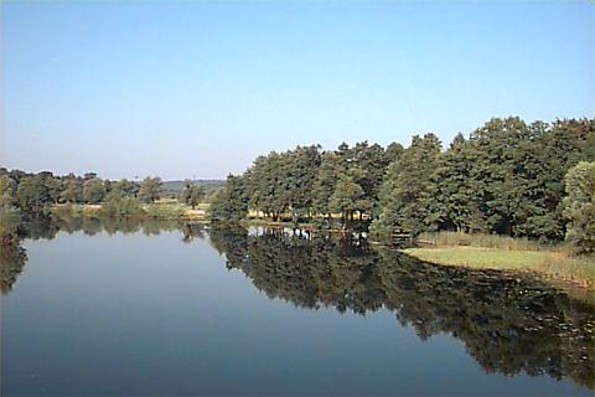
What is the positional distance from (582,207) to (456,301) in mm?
6432

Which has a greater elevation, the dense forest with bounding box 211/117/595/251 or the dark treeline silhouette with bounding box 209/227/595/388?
the dense forest with bounding box 211/117/595/251

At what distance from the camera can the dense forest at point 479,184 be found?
27.6 metres

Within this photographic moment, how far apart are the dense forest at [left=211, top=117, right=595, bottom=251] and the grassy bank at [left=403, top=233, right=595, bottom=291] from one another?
87 centimetres

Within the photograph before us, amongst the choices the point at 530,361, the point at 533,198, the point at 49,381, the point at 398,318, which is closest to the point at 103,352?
the point at 49,381

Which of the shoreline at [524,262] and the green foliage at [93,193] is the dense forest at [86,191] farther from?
the shoreline at [524,262]

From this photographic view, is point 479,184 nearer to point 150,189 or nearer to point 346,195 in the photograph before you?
point 346,195

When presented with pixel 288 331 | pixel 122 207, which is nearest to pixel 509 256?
pixel 288 331

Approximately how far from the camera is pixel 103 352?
14.6 meters

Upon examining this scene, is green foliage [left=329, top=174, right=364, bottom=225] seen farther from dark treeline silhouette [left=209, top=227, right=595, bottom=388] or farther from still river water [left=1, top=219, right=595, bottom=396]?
still river water [left=1, top=219, right=595, bottom=396]

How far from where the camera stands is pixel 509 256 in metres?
27.6

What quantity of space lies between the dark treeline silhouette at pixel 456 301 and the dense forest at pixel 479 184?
4.21m

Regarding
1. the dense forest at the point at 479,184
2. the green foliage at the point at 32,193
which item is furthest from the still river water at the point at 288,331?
the green foliage at the point at 32,193

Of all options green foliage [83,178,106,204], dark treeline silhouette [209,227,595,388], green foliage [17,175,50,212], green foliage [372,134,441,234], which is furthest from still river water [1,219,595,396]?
green foliage [83,178,106,204]

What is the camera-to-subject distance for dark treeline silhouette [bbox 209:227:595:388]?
14.3 meters
